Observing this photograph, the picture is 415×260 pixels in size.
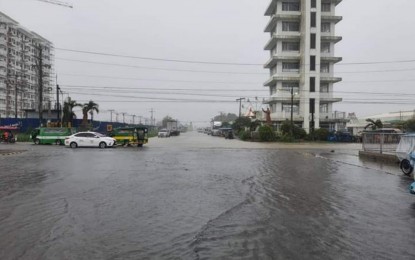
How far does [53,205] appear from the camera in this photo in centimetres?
979

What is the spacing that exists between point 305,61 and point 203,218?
66897 mm

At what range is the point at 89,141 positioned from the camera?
3950 cm

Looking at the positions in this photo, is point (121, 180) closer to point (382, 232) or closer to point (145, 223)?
point (145, 223)

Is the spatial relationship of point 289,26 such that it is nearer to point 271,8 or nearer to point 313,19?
point 313,19

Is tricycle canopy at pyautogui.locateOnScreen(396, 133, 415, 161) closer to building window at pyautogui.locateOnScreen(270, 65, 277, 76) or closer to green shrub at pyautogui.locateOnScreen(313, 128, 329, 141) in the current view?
green shrub at pyautogui.locateOnScreen(313, 128, 329, 141)

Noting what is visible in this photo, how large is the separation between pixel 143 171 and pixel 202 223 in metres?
9.78

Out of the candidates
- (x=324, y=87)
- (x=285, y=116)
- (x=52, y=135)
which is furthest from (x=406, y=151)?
(x=324, y=87)

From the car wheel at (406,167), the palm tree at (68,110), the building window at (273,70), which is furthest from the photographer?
the building window at (273,70)

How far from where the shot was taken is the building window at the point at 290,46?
75625 millimetres

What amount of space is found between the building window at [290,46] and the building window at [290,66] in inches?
105

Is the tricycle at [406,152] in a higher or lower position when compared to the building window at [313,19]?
lower

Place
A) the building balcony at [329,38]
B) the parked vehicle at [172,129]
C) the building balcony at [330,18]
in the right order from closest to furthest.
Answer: the building balcony at [329,38]
the building balcony at [330,18]
the parked vehicle at [172,129]

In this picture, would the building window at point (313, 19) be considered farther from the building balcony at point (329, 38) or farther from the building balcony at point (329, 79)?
the building balcony at point (329, 79)

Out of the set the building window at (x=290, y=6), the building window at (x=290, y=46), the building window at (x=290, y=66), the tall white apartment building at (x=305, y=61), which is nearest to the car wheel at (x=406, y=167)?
the tall white apartment building at (x=305, y=61)
